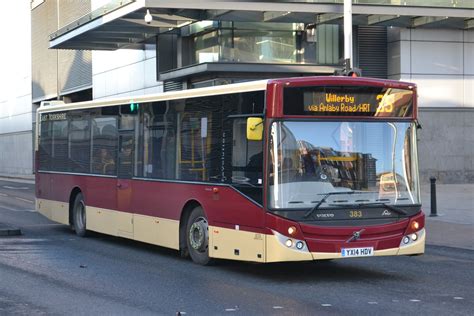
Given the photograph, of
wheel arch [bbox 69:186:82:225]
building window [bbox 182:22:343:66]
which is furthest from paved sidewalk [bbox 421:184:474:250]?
wheel arch [bbox 69:186:82:225]

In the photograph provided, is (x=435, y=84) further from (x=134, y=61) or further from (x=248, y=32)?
(x=134, y=61)

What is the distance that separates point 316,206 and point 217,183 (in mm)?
1824

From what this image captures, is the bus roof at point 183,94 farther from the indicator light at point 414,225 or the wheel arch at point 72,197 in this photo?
the indicator light at point 414,225

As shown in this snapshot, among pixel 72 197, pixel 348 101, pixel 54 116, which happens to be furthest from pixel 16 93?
pixel 348 101

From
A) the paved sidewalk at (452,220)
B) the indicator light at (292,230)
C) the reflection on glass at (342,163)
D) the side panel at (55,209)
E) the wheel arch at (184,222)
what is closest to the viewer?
the indicator light at (292,230)

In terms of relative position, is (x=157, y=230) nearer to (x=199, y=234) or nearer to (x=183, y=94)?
(x=199, y=234)

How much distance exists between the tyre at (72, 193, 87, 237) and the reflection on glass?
726 centimetres

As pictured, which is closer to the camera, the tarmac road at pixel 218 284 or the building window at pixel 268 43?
the tarmac road at pixel 218 284

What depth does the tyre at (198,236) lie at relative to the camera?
12.2 m

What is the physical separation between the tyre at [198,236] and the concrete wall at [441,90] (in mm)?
21321

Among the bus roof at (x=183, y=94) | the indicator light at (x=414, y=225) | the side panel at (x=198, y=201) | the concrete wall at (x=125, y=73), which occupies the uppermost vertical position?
the concrete wall at (x=125, y=73)

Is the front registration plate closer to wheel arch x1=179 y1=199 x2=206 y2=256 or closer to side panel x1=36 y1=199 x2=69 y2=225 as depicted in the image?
wheel arch x1=179 y1=199 x2=206 y2=256

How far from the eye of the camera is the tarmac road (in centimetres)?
887

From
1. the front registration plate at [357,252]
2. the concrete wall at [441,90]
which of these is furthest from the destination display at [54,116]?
the concrete wall at [441,90]
